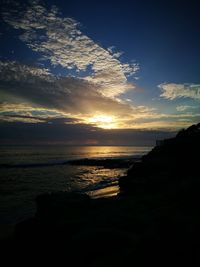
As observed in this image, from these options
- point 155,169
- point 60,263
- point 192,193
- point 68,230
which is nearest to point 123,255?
point 60,263

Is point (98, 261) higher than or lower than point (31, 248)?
higher

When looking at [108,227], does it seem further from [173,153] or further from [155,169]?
[173,153]

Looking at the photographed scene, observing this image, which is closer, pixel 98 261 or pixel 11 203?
pixel 98 261

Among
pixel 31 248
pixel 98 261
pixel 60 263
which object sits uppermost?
pixel 98 261

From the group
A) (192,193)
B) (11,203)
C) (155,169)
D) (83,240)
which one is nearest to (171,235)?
(83,240)

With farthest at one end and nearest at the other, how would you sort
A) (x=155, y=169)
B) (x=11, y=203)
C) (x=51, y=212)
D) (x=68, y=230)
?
(x=155, y=169) < (x=11, y=203) < (x=51, y=212) < (x=68, y=230)

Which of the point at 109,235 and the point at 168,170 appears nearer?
the point at 109,235

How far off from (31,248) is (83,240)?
376 centimetres

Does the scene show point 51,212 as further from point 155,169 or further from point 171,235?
point 155,169

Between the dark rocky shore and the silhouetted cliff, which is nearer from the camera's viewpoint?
the dark rocky shore

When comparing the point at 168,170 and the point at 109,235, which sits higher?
the point at 109,235

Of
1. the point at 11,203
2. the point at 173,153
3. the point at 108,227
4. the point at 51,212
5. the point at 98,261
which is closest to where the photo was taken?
the point at 98,261

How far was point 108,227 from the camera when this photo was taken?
809cm

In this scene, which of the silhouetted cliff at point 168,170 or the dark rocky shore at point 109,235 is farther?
the silhouetted cliff at point 168,170
